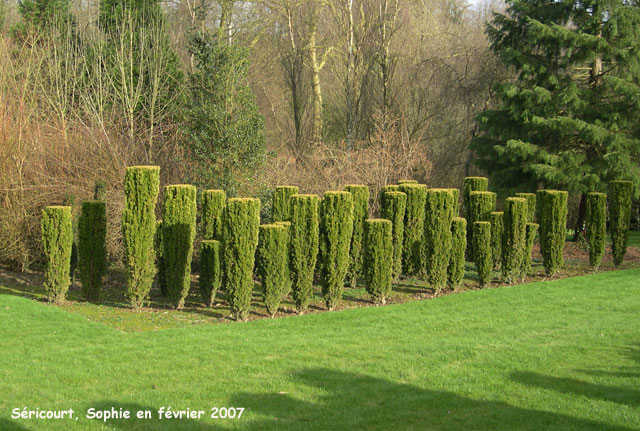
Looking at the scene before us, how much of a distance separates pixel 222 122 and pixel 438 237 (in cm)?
558

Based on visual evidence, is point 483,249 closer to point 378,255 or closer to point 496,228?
point 496,228

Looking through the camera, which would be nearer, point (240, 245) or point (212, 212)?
point (240, 245)

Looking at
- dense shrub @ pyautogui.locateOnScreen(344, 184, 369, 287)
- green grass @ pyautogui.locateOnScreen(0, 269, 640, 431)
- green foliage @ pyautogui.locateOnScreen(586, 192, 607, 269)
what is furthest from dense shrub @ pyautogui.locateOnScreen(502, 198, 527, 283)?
dense shrub @ pyautogui.locateOnScreen(344, 184, 369, 287)

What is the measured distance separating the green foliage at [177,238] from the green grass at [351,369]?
1640 millimetres

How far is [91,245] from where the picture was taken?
11.5 meters

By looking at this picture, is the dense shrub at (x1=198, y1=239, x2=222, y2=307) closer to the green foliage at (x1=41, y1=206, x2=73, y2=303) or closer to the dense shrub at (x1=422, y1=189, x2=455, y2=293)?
the green foliage at (x1=41, y1=206, x2=73, y2=303)

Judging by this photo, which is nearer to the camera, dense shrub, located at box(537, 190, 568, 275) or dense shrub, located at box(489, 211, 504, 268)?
dense shrub, located at box(489, 211, 504, 268)

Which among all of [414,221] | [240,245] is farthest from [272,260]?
[414,221]

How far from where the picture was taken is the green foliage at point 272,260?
1014 centimetres

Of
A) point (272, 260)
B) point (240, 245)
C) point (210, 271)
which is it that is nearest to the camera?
point (240, 245)

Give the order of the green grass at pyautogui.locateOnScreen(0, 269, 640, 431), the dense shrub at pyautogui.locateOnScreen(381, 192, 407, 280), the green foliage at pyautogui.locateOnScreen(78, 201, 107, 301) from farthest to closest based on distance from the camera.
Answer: the dense shrub at pyautogui.locateOnScreen(381, 192, 407, 280) < the green foliage at pyautogui.locateOnScreen(78, 201, 107, 301) < the green grass at pyautogui.locateOnScreen(0, 269, 640, 431)

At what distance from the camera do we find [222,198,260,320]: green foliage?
32.4 ft

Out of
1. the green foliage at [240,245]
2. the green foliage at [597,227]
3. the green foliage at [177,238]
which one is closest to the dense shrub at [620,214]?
the green foliage at [597,227]

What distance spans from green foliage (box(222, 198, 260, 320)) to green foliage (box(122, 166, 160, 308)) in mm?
1563
